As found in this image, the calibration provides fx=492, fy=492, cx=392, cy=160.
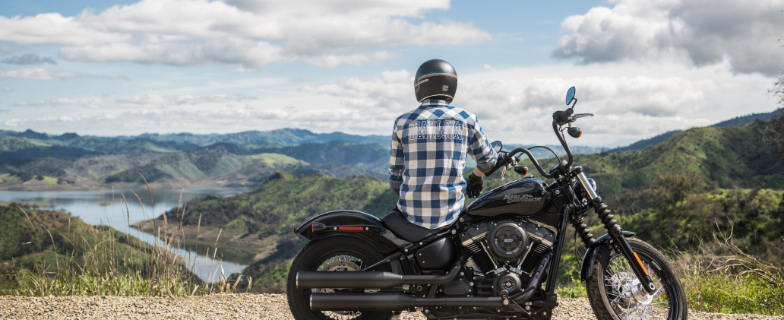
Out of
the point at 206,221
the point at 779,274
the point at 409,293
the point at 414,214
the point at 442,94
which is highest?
the point at 442,94

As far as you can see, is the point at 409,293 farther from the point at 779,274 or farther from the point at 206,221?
the point at 206,221

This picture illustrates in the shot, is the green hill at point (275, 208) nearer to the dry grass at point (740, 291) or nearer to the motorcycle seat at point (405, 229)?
the dry grass at point (740, 291)

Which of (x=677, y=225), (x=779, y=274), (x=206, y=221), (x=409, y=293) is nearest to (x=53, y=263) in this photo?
(x=409, y=293)

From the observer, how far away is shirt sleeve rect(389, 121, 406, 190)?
4.04 metres

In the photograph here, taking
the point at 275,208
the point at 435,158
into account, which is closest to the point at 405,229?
the point at 435,158

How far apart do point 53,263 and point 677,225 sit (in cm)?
5559

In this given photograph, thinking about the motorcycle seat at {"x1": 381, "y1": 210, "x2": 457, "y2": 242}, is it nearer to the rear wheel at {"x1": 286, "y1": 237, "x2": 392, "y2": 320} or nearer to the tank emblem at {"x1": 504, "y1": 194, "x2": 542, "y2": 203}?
the rear wheel at {"x1": 286, "y1": 237, "x2": 392, "y2": 320}

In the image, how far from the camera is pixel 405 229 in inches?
156

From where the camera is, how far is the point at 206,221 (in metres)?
158

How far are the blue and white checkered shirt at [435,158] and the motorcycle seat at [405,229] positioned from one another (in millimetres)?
45

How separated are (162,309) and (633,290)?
472 centimetres

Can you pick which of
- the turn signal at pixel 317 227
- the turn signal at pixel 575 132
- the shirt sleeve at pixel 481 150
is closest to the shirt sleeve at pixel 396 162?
the shirt sleeve at pixel 481 150

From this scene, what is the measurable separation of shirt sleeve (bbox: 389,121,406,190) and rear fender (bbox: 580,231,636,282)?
171cm

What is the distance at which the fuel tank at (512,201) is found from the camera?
399 cm
